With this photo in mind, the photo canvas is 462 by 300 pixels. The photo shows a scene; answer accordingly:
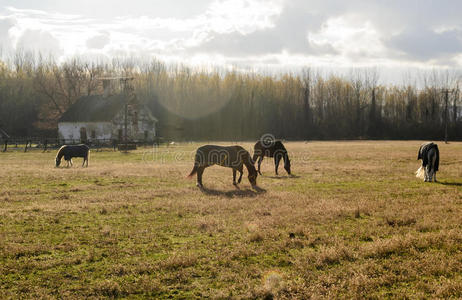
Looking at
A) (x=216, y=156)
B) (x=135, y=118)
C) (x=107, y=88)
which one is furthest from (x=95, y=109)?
(x=216, y=156)

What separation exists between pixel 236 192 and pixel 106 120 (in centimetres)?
4509

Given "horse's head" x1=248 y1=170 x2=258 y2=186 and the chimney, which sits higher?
the chimney

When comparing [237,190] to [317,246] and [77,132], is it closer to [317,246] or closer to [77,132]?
[317,246]

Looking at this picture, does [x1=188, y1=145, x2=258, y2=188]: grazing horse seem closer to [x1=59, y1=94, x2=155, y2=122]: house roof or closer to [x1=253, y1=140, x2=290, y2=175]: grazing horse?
[x1=253, y1=140, x2=290, y2=175]: grazing horse

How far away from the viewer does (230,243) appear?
706cm

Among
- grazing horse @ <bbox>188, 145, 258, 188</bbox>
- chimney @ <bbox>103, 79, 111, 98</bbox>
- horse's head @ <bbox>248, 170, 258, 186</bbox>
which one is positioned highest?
chimney @ <bbox>103, 79, 111, 98</bbox>

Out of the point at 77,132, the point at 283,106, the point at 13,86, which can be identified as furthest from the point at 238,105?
the point at 13,86

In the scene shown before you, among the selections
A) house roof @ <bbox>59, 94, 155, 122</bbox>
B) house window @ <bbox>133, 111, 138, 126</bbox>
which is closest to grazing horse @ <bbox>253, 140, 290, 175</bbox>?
house roof @ <bbox>59, 94, 155, 122</bbox>

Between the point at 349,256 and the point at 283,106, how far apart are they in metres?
81.3

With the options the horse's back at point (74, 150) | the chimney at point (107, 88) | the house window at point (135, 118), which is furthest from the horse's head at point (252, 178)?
the chimney at point (107, 88)

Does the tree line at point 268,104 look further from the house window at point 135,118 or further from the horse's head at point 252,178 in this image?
the horse's head at point 252,178

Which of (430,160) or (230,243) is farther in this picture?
(430,160)

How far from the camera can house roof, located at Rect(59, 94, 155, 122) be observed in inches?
2151

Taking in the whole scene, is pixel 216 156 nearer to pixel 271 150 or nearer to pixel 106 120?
pixel 271 150
